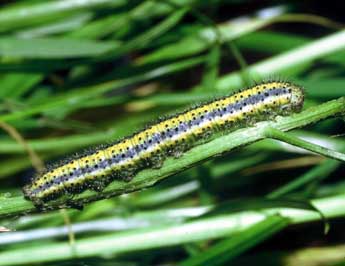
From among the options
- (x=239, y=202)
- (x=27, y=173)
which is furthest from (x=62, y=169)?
(x=27, y=173)

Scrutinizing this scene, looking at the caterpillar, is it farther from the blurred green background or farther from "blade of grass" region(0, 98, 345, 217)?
the blurred green background

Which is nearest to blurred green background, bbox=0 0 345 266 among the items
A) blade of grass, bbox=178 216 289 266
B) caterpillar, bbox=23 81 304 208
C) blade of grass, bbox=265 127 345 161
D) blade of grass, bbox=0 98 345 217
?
blade of grass, bbox=178 216 289 266

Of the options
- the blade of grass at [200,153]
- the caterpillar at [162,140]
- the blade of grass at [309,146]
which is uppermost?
the caterpillar at [162,140]

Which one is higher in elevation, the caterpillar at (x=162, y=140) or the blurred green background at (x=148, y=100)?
the blurred green background at (x=148, y=100)

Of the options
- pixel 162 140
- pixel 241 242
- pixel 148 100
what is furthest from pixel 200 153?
pixel 148 100

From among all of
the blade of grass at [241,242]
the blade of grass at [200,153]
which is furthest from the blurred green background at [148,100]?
the blade of grass at [200,153]

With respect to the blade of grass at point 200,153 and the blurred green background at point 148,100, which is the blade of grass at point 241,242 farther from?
the blade of grass at point 200,153

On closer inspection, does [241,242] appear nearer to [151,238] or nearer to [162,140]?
[151,238]
